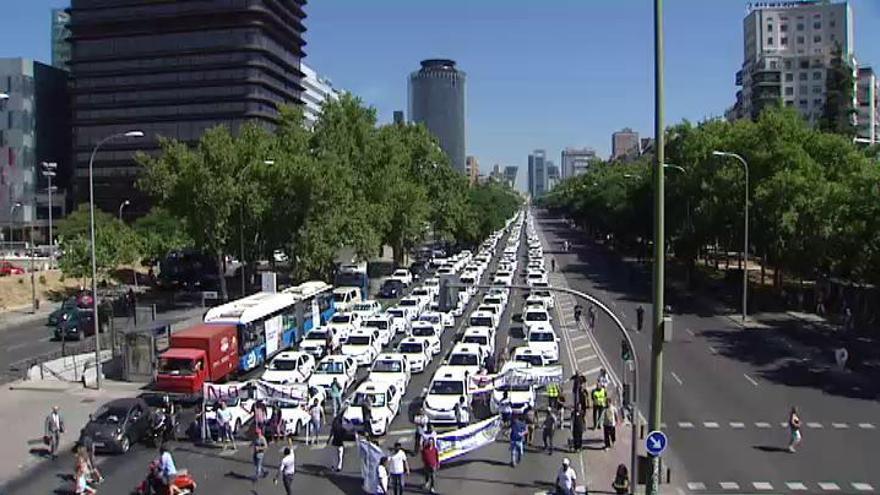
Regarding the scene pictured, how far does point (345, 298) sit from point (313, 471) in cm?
2960

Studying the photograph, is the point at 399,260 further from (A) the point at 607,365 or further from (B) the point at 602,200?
(A) the point at 607,365

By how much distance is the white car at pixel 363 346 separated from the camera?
3597cm

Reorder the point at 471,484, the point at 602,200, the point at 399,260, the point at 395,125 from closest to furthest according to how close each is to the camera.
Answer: the point at 471,484, the point at 399,260, the point at 395,125, the point at 602,200

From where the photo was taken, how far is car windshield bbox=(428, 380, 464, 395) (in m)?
27.4

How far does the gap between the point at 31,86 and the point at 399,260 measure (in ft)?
263

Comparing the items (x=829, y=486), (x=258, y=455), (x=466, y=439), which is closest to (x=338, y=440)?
(x=258, y=455)

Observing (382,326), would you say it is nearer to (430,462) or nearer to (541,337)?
(541,337)

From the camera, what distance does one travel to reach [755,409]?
28984 millimetres

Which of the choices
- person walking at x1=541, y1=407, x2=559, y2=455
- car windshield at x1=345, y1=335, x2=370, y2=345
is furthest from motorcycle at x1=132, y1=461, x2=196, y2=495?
car windshield at x1=345, y1=335, x2=370, y2=345

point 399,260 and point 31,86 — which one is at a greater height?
point 31,86

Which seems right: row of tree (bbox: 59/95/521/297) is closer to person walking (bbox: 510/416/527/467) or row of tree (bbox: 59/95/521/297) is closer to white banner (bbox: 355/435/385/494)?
person walking (bbox: 510/416/527/467)

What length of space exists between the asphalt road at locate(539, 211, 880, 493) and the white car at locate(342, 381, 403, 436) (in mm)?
8033

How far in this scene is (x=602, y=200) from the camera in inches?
4587

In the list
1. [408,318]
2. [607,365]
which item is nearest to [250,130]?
[408,318]
